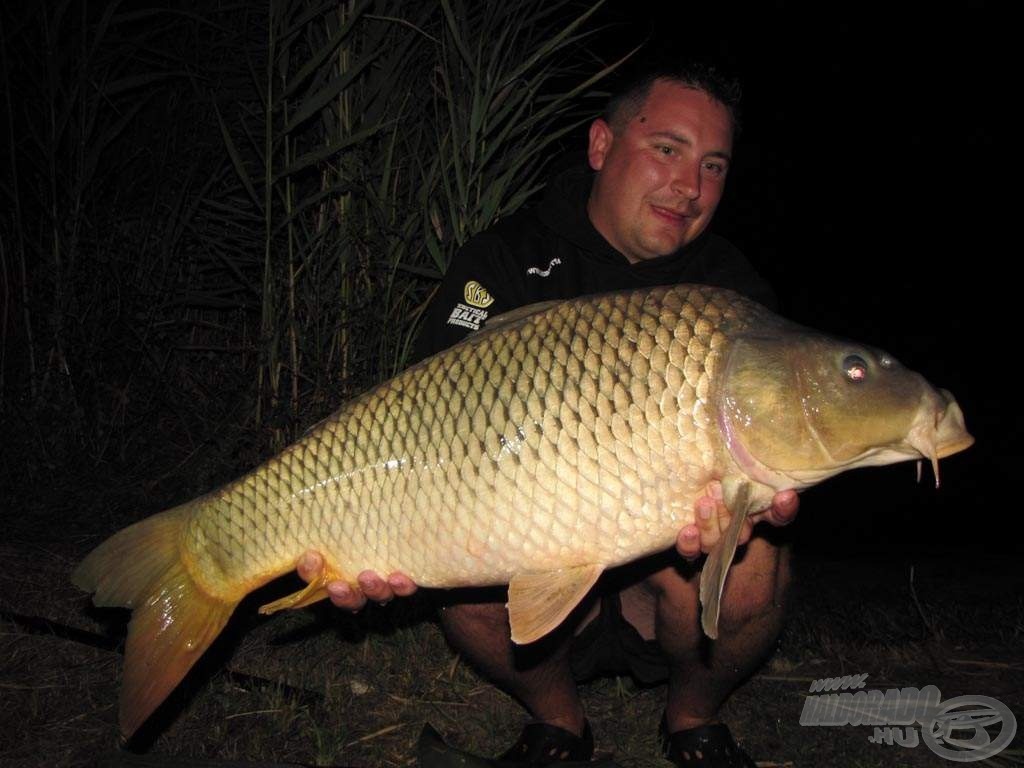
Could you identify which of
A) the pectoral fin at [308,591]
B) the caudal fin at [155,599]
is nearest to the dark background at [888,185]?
the pectoral fin at [308,591]

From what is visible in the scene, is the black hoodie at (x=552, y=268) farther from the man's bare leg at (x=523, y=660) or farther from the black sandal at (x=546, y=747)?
the black sandal at (x=546, y=747)

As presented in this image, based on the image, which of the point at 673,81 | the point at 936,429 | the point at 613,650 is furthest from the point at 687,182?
the point at 613,650

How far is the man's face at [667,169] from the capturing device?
2102 millimetres

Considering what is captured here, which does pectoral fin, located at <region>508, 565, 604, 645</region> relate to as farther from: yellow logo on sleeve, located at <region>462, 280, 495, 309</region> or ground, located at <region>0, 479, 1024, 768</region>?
yellow logo on sleeve, located at <region>462, 280, 495, 309</region>

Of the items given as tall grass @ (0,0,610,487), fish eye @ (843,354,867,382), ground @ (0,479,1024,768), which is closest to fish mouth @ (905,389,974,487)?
fish eye @ (843,354,867,382)

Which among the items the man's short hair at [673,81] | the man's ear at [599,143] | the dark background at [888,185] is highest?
the man's short hair at [673,81]

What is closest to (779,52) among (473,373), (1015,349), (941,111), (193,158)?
(941,111)

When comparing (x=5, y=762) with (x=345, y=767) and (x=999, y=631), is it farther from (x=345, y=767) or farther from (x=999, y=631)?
(x=999, y=631)

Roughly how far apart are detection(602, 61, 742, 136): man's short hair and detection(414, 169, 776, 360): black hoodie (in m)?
0.26

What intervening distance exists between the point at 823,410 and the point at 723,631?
27.7 inches

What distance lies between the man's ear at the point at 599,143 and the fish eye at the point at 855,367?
1.08m

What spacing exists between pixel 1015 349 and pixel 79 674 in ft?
36.0

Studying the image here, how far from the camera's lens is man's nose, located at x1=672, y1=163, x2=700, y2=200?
2.10m

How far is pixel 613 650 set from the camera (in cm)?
204
